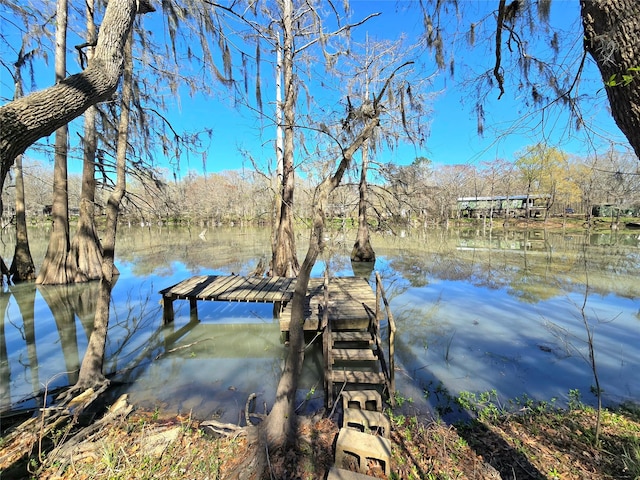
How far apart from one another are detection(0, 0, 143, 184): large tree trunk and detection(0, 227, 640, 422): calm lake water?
3574 millimetres

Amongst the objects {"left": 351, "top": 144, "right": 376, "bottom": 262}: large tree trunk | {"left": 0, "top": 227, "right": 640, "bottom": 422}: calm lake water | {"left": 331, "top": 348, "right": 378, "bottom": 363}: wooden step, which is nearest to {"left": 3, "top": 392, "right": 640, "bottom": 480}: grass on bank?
{"left": 0, "top": 227, "right": 640, "bottom": 422}: calm lake water

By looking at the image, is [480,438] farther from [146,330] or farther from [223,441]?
[146,330]

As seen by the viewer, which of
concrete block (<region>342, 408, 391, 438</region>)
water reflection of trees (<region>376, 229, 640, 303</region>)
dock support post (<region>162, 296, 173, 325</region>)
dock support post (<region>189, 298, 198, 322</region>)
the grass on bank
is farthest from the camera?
water reflection of trees (<region>376, 229, 640, 303</region>)

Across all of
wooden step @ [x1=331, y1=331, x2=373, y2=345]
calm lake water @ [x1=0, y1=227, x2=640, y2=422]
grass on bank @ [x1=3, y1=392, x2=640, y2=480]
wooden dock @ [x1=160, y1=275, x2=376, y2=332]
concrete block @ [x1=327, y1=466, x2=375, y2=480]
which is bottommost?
calm lake water @ [x1=0, y1=227, x2=640, y2=422]

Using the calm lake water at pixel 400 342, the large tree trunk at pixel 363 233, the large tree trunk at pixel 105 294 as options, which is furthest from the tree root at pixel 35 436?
the large tree trunk at pixel 363 233

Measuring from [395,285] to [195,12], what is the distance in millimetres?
9611

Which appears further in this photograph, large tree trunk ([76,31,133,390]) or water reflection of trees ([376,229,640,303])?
water reflection of trees ([376,229,640,303])

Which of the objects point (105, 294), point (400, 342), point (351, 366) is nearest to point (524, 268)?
point (400, 342)

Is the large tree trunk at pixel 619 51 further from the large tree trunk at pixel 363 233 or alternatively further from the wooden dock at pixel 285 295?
the large tree trunk at pixel 363 233

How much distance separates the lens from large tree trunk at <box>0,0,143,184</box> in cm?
212

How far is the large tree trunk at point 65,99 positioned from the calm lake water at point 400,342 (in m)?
3.57

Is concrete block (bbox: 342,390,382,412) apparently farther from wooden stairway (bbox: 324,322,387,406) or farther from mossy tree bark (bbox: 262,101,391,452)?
mossy tree bark (bbox: 262,101,391,452)

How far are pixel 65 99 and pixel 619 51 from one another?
411 cm

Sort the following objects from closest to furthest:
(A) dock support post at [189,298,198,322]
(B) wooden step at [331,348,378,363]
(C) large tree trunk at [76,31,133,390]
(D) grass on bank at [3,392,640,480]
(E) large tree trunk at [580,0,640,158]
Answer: (E) large tree trunk at [580,0,640,158], (D) grass on bank at [3,392,640,480], (C) large tree trunk at [76,31,133,390], (B) wooden step at [331,348,378,363], (A) dock support post at [189,298,198,322]
